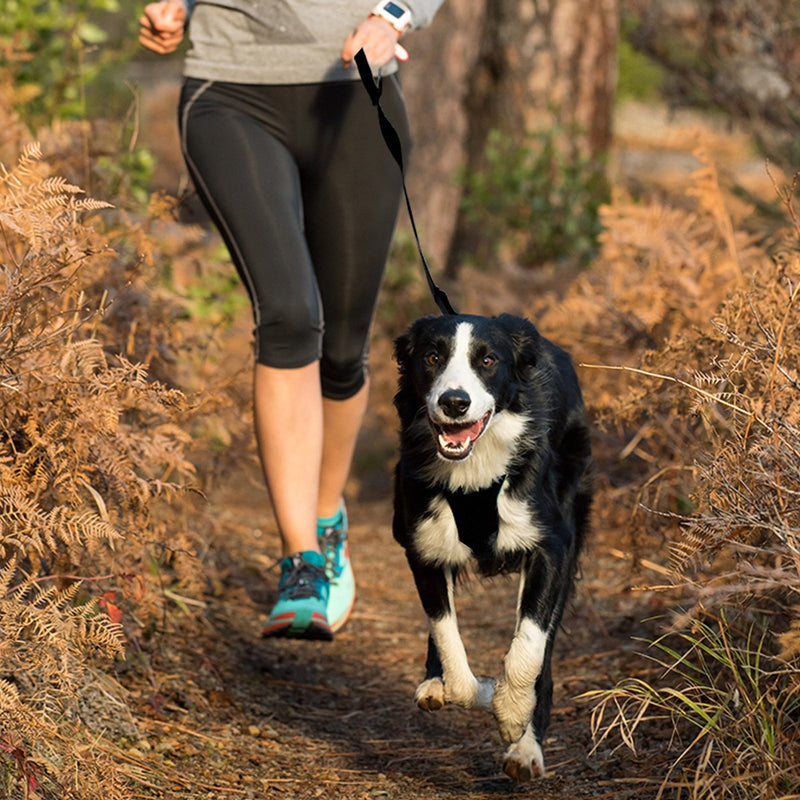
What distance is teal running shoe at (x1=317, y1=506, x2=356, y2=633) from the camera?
4.44m

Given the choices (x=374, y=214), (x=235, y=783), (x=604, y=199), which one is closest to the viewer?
(x=235, y=783)

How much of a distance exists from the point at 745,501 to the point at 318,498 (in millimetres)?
2018

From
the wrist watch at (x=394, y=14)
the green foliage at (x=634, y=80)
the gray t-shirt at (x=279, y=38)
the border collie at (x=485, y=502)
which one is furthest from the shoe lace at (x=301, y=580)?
the green foliage at (x=634, y=80)

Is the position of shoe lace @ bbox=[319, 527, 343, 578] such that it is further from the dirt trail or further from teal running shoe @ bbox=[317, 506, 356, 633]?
the dirt trail

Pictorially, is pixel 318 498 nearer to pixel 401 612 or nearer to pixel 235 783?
pixel 401 612

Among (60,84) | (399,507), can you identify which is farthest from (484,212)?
(399,507)

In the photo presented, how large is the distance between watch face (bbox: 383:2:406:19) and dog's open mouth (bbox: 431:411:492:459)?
1.34 m

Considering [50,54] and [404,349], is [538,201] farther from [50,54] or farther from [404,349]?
[404,349]

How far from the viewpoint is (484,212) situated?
839 centimetres

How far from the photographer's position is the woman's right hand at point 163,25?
410cm

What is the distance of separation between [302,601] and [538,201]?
4762 millimetres

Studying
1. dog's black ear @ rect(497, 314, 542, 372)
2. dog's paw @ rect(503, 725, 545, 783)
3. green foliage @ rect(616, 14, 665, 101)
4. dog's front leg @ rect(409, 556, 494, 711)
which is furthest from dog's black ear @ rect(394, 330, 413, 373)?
green foliage @ rect(616, 14, 665, 101)

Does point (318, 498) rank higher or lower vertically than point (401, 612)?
higher

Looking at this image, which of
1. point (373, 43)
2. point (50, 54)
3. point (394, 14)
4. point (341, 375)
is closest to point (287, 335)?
point (341, 375)
